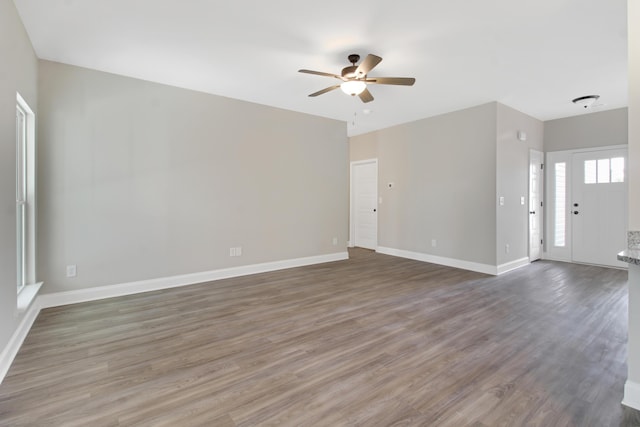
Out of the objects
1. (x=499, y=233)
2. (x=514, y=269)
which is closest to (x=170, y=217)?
(x=499, y=233)

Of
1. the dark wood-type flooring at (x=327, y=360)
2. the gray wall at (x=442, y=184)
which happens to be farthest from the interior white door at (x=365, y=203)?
the dark wood-type flooring at (x=327, y=360)

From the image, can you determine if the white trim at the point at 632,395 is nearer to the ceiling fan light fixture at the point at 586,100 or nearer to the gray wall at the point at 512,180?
the gray wall at the point at 512,180

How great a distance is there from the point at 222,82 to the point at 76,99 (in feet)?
5.47

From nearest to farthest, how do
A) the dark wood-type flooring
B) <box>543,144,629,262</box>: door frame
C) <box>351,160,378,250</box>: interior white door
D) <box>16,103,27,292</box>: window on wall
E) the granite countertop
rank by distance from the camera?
1. the granite countertop
2. the dark wood-type flooring
3. <box>16,103,27,292</box>: window on wall
4. <box>543,144,629,262</box>: door frame
5. <box>351,160,378,250</box>: interior white door

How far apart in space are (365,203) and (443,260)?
2.36 metres

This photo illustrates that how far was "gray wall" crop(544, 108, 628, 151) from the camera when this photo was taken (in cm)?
511

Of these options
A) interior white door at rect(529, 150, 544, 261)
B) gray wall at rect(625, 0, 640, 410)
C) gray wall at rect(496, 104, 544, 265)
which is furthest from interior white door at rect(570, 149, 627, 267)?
gray wall at rect(625, 0, 640, 410)

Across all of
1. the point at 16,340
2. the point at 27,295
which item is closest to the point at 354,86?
the point at 16,340

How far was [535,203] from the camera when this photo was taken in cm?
571

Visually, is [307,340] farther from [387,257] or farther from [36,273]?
[387,257]

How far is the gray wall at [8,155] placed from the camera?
2.13 metres

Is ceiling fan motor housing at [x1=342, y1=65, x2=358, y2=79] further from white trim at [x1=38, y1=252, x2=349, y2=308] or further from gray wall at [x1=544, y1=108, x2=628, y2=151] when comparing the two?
gray wall at [x1=544, y1=108, x2=628, y2=151]

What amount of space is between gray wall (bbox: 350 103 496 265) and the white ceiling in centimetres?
87

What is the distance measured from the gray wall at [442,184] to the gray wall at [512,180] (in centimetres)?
15
